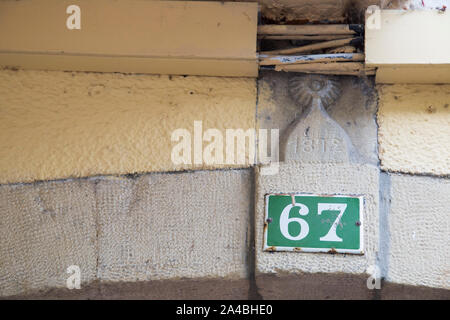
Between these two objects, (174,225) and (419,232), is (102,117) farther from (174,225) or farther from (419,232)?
(419,232)

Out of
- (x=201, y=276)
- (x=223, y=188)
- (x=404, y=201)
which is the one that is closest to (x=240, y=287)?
(x=201, y=276)

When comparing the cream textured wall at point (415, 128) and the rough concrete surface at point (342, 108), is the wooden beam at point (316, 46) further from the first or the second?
the cream textured wall at point (415, 128)

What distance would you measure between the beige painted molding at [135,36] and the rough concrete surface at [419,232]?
1.86 feet

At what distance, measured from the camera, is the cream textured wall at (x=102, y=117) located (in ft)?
5.29

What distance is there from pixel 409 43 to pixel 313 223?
23.4 inches

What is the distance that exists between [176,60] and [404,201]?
2.49 feet

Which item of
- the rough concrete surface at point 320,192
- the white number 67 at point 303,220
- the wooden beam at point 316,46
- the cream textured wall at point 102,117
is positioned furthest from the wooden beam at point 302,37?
the white number 67 at point 303,220

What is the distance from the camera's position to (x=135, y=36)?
65.3 inches

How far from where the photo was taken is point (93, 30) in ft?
5.48

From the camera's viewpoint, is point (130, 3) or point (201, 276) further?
point (130, 3)

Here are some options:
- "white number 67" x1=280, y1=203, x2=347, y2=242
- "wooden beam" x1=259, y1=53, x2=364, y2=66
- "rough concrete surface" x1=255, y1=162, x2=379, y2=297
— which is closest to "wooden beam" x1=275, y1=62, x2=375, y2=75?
"wooden beam" x1=259, y1=53, x2=364, y2=66

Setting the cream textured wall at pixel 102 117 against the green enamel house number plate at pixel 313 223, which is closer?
the green enamel house number plate at pixel 313 223
